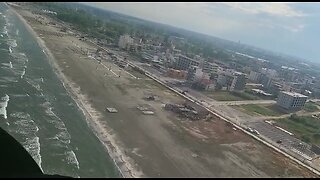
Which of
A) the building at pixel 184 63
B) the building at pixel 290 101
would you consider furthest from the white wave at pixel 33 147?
the building at pixel 184 63

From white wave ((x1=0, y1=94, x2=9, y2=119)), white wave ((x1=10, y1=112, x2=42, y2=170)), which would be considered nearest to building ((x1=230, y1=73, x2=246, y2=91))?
white wave ((x1=0, y1=94, x2=9, y2=119))

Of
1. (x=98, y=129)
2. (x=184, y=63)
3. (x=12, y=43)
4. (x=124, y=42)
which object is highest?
(x=124, y=42)

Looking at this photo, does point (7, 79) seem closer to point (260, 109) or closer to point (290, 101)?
point (260, 109)

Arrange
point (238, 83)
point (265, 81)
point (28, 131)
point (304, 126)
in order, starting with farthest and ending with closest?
point (265, 81) < point (238, 83) < point (304, 126) < point (28, 131)

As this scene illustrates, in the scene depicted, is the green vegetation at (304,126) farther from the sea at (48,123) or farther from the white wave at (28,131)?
the white wave at (28,131)

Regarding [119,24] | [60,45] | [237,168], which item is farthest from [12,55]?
[119,24]

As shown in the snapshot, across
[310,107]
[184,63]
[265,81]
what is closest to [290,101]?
[310,107]

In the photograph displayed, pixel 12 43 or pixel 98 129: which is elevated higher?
pixel 98 129
